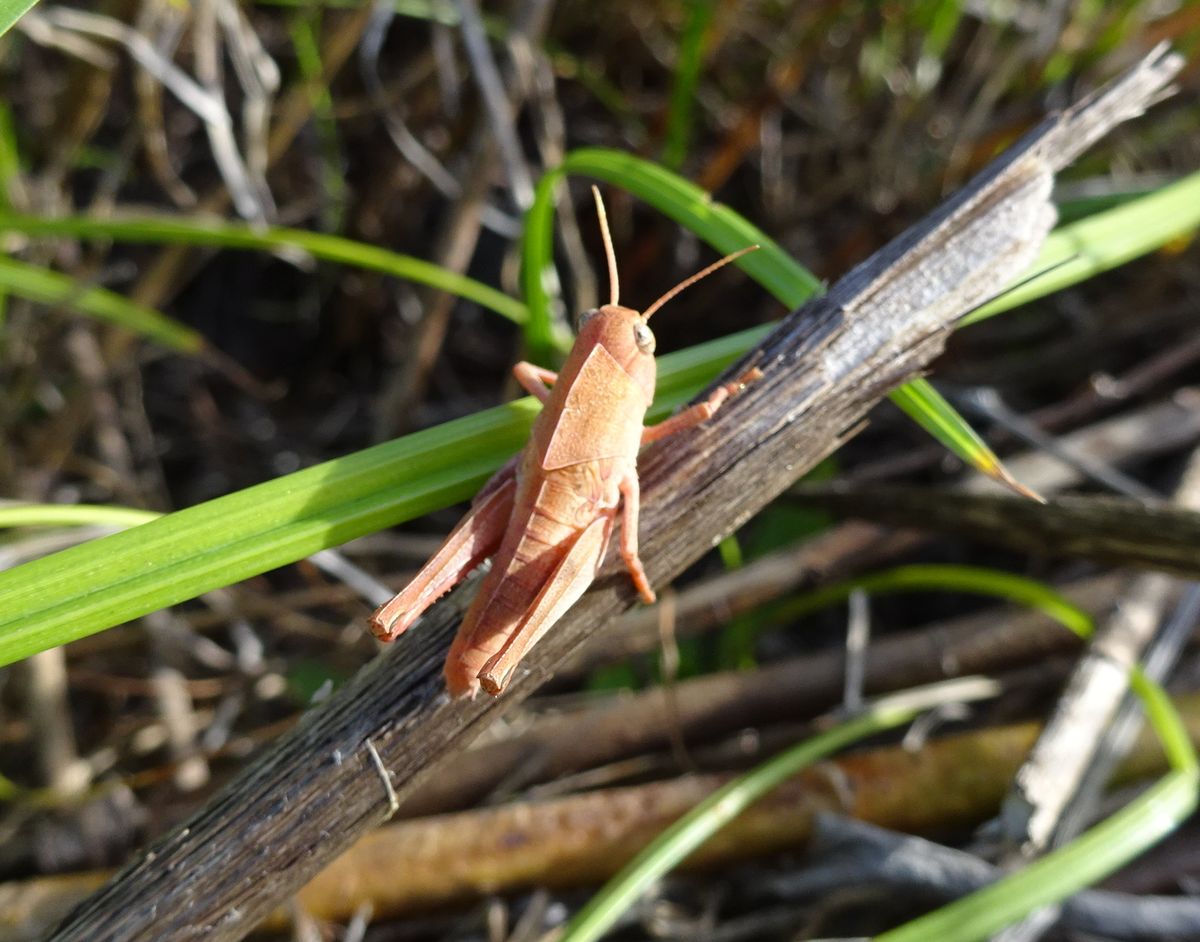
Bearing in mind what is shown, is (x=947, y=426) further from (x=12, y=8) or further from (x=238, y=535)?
(x=12, y=8)

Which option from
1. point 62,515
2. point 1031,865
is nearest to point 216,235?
point 62,515

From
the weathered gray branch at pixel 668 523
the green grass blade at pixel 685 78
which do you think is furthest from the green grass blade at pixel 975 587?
the green grass blade at pixel 685 78

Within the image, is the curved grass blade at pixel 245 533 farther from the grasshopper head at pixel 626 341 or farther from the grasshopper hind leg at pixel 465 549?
the grasshopper head at pixel 626 341

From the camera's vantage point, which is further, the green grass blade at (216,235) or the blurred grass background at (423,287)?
the blurred grass background at (423,287)

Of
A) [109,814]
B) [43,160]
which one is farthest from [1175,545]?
[43,160]

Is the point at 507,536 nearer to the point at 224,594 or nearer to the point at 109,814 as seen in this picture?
the point at 109,814

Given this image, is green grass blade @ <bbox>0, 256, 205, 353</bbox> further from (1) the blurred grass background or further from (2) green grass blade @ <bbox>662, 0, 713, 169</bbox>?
(2) green grass blade @ <bbox>662, 0, 713, 169</bbox>

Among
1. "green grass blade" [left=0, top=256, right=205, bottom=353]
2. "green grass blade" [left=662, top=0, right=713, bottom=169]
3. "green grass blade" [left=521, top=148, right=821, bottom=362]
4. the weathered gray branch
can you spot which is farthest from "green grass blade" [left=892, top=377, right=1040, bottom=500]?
"green grass blade" [left=0, top=256, right=205, bottom=353]
